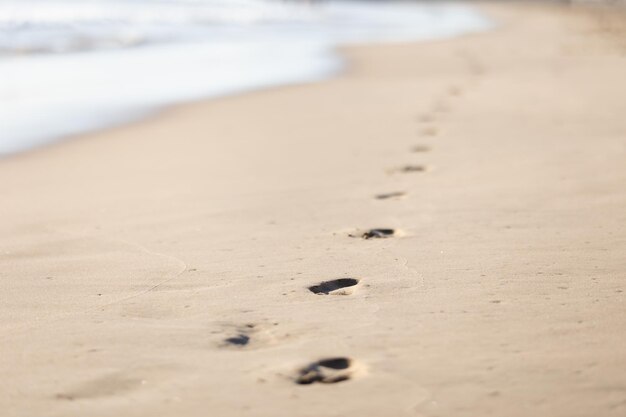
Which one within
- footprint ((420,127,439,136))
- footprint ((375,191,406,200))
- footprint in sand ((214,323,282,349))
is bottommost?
footprint ((420,127,439,136))

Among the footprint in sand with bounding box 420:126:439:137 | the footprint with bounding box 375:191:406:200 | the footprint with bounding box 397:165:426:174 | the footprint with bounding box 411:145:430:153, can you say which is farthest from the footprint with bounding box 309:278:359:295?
the footprint in sand with bounding box 420:126:439:137

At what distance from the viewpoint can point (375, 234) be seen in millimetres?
3822

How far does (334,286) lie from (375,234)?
677mm

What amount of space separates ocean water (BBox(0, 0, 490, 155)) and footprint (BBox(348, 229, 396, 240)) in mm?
3036

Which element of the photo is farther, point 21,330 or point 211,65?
point 211,65

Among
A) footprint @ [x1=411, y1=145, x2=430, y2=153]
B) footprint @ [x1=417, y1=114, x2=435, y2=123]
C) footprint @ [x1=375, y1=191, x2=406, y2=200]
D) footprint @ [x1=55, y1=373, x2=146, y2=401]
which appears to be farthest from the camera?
footprint @ [x1=417, y1=114, x2=435, y2=123]

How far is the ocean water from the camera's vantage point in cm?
810

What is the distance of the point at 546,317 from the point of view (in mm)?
2771

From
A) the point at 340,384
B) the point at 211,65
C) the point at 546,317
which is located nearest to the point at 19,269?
the point at 340,384

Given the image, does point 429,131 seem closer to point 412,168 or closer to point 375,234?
point 412,168

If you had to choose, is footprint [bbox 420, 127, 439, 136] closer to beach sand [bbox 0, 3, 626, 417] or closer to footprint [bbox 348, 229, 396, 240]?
beach sand [bbox 0, 3, 626, 417]

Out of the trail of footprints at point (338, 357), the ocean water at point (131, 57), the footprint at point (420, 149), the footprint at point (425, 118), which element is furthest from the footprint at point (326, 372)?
the footprint at point (425, 118)

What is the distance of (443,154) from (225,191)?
1.39 m

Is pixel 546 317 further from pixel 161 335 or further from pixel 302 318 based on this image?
pixel 161 335
